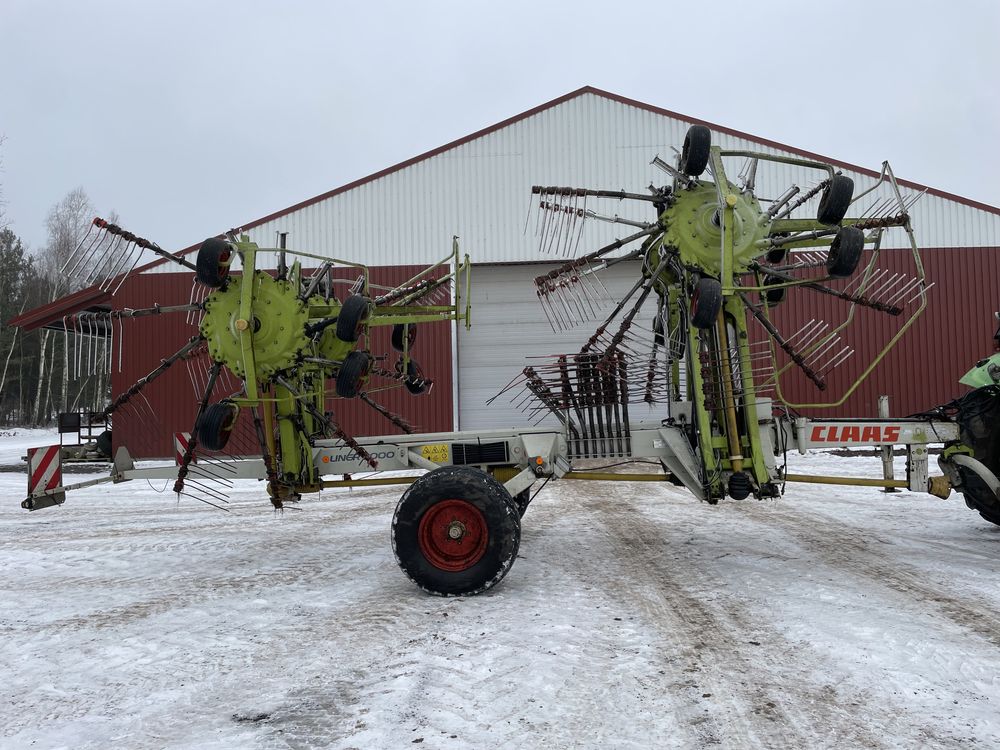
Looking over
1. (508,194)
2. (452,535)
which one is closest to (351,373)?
(452,535)

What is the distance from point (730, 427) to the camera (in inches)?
198

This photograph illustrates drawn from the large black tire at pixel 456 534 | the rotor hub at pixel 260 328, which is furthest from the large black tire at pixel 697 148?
the rotor hub at pixel 260 328

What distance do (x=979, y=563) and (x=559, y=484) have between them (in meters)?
7.00

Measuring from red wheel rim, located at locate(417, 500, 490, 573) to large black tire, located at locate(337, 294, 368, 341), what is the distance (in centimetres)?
143

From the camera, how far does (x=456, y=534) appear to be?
459 centimetres

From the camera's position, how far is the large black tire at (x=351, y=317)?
500cm

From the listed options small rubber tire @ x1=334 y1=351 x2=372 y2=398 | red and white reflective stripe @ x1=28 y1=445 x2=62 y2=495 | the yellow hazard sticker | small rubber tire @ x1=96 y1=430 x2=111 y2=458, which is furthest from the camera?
small rubber tire @ x1=96 y1=430 x2=111 y2=458

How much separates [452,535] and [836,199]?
3526 mm

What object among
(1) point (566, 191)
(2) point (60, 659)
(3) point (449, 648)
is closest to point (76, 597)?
(2) point (60, 659)

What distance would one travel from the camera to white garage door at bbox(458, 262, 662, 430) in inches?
616

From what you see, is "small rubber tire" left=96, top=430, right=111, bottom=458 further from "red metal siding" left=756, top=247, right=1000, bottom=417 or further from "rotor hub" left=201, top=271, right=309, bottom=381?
"red metal siding" left=756, top=247, right=1000, bottom=417

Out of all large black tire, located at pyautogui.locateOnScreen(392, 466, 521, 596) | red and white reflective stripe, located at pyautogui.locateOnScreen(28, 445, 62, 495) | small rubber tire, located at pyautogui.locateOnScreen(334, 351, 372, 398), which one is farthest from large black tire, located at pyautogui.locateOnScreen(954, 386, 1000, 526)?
red and white reflective stripe, located at pyautogui.locateOnScreen(28, 445, 62, 495)

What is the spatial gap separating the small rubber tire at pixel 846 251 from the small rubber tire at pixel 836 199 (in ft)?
0.58

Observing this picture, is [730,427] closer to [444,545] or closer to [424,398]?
[444,545]
